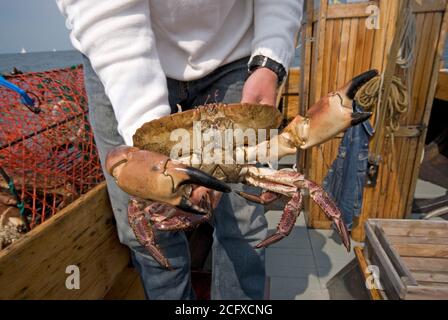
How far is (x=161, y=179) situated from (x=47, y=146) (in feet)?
4.56

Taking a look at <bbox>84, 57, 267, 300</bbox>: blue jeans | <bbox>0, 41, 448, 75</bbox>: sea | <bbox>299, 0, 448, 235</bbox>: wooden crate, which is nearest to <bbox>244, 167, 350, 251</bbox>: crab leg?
<bbox>84, 57, 267, 300</bbox>: blue jeans

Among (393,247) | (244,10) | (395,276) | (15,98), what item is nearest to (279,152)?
(244,10)

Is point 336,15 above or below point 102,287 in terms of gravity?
above

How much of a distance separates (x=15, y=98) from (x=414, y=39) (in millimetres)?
3389

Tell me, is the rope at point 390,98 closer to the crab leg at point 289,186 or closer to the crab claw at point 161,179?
the crab leg at point 289,186

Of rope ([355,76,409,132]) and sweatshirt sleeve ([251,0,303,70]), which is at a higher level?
sweatshirt sleeve ([251,0,303,70])

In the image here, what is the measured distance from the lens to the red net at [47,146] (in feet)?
5.67

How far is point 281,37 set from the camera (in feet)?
5.25

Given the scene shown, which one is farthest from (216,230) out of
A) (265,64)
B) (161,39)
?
(161,39)

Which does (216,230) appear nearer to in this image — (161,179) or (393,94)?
(161,179)

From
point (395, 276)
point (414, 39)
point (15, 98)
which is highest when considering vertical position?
point (414, 39)

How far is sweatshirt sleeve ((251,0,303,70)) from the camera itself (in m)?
1.55

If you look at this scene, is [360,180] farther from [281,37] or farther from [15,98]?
[15,98]

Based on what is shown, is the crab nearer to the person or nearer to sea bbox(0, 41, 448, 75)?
the person
